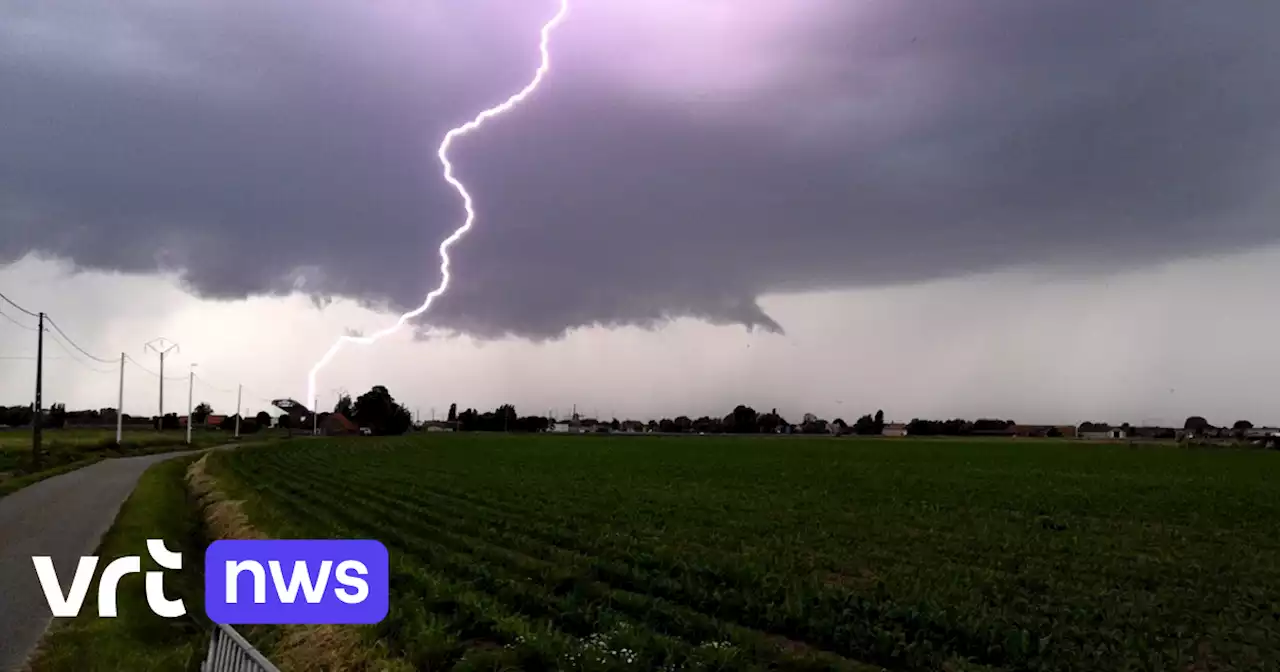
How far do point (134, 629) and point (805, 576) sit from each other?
11.2 metres

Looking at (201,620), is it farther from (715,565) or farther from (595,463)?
(595,463)

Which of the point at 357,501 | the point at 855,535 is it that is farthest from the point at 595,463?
the point at 855,535

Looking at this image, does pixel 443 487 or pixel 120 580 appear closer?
pixel 120 580

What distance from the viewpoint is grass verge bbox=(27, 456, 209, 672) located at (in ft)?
39.9

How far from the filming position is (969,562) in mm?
20188

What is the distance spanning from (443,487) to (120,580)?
2336 centimetres

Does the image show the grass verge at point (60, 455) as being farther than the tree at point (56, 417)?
No

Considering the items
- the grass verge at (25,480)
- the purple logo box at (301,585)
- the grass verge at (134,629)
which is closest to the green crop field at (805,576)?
the purple logo box at (301,585)

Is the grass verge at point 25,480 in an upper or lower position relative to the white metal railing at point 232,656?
lower

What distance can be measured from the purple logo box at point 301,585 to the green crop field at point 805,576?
0.55 m

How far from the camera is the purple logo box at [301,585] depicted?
13836 mm

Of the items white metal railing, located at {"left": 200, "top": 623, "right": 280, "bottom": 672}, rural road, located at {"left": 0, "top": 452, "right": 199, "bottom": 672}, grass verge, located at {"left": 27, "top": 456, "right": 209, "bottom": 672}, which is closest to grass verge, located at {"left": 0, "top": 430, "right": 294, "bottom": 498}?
rural road, located at {"left": 0, "top": 452, "right": 199, "bottom": 672}

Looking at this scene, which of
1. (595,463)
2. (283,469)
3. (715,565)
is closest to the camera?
(715,565)

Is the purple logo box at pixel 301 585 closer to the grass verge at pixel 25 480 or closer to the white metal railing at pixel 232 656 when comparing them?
the white metal railing at pixel 232 656
